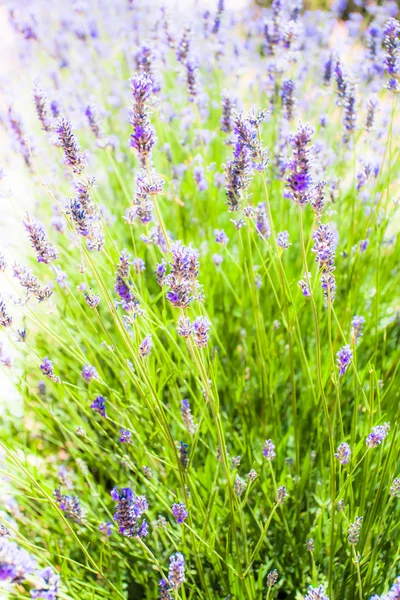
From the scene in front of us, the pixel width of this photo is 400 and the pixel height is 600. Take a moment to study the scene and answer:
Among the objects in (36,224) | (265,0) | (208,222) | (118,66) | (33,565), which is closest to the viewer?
(33,565)

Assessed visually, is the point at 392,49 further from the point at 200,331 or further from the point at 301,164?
the point at 200,331

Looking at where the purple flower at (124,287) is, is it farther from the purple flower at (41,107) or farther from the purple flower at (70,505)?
the purple flower at (41,107)

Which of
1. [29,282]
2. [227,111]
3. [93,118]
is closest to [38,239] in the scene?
[29,282]

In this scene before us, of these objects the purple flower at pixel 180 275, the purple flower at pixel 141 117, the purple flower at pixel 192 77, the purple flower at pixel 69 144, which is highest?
the purple flower at pixel 192 77

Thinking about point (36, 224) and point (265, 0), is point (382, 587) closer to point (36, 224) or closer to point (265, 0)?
point (36, 224)

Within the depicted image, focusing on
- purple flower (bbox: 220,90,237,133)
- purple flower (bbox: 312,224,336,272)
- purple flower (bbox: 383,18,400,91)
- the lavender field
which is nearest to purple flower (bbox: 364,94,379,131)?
the lavender field

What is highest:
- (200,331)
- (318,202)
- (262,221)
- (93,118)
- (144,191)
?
(93,118)

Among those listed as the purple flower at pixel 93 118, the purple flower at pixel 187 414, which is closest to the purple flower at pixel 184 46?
the purple flower at pixel 93 118

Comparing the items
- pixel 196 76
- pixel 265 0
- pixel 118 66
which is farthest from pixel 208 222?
pixel 265 0
